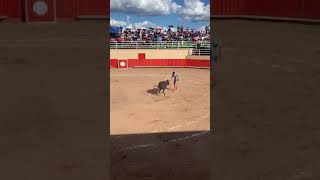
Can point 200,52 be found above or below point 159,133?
above

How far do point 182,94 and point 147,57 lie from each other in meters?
15.6

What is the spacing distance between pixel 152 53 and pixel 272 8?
2160 cm

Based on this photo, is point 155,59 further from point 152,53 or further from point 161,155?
point 161,155

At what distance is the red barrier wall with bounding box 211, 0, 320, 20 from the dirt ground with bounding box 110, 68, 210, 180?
2793mm

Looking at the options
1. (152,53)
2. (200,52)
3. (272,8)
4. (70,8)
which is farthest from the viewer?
(152,53)

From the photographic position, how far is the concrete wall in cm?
3055

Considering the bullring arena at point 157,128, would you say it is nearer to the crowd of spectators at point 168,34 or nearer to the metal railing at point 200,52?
the metal railing at point 200,52

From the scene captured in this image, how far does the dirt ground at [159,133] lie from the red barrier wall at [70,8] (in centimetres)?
→ 250

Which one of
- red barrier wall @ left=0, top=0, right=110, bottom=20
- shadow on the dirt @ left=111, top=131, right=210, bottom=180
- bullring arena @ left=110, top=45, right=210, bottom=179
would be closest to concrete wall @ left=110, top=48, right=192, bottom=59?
bullring arena @ left=110, top=45, right=210, bottom=179

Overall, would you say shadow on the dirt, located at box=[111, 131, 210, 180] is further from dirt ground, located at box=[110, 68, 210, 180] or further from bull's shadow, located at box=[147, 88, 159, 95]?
bull's shadow, located at box=[147, 88, 159, 95]

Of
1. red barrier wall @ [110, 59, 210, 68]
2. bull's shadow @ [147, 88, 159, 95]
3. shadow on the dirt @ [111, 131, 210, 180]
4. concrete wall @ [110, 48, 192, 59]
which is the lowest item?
shadow on the dirt @ [111, 131, 210, 180]

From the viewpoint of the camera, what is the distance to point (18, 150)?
5.96 metres

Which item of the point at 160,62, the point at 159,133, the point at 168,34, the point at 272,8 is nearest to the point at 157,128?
the point at 159,133

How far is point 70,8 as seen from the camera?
6824mm
